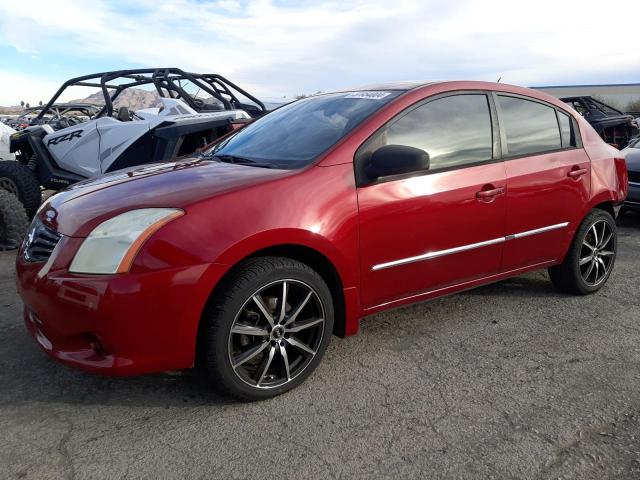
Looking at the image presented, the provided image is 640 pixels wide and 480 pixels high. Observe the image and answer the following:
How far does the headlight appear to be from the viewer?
229cm

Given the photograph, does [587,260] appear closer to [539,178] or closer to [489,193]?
[539,178]

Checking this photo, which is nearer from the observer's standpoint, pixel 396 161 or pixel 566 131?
pixel 396 161

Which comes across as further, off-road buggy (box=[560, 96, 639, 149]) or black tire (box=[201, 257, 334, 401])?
off-road buggy (box=[560, 96, 639, 149])

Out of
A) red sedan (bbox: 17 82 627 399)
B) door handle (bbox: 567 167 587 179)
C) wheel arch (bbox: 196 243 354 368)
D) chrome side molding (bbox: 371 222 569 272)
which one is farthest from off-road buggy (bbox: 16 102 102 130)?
door handle (bbox: 567 167 587 179)

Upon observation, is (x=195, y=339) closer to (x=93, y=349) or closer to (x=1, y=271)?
(x=93, y=349)

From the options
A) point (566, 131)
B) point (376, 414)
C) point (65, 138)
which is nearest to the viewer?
point (376, 414)

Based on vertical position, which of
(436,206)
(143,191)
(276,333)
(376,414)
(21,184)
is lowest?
(376,414)

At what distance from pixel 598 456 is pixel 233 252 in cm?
176

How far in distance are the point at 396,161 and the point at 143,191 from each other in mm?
1271

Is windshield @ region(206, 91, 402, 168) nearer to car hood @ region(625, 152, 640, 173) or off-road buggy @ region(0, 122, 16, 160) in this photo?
off-road buggy @ region(0, 122, 16, 160)

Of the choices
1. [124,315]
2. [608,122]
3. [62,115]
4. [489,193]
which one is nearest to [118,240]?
[124,315]

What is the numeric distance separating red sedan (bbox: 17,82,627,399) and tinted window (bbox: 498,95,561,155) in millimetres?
11

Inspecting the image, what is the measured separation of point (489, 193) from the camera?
3.29 metres

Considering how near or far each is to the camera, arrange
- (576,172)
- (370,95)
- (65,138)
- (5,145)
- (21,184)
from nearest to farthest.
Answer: (370,95) → (576,172) → (21,184) → (65,138) → (5,145)
